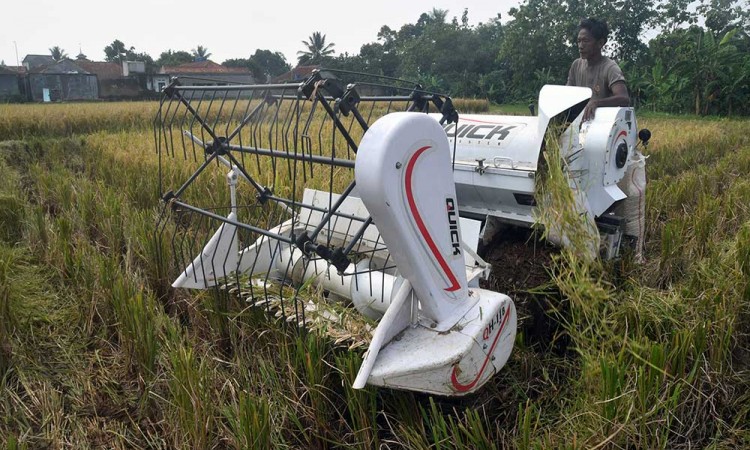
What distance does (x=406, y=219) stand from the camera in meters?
2.11

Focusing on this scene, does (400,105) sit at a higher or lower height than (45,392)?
higher

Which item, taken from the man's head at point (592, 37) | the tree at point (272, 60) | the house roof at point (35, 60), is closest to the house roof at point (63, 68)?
the house roof at point (35, 60)

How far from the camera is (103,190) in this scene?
18.1 feet

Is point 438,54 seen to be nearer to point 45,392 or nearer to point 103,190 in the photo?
point 103,190

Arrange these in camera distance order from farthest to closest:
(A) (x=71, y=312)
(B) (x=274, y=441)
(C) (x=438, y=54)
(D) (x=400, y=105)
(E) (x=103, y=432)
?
1. (C) (x=438, y=54)
2. (D) (x=400, y=105)
3. (A) (x=71, y=312)
4. (E) (x=103, y=432)
5. (B) (x=274, y=441)

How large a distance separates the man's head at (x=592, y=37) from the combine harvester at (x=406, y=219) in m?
1.02

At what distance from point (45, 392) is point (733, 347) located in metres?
3.13

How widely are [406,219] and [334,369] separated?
888 millimetres

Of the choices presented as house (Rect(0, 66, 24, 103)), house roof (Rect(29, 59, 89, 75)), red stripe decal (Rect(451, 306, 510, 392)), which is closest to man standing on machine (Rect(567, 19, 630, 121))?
red stripe decal (Rect(451, 306, 510, 392))

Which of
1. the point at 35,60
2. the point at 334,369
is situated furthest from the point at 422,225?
the point at 35,60

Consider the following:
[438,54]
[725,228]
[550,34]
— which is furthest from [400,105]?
[438,54]


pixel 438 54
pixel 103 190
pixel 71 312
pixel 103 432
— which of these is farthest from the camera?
pixel 438 54

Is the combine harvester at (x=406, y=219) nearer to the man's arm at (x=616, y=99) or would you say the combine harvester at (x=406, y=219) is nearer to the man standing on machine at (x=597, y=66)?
the man's arm at (x=616, y=99)

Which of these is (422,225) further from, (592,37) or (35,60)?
(35,60)
